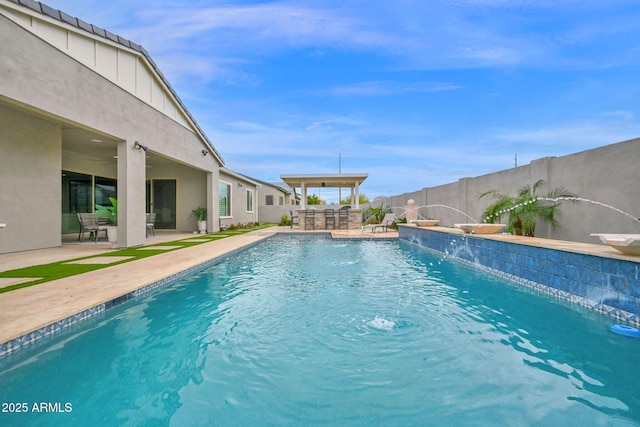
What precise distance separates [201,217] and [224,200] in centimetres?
213

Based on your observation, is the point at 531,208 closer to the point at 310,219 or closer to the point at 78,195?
the point at 310,219

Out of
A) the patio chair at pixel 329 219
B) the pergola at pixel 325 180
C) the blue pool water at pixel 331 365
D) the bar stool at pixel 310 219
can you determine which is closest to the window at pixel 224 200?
the pergola at pixel 325 180

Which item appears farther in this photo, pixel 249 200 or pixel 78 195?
pixel 249 200

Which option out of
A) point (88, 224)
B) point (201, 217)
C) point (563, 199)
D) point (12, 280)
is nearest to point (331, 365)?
point (12, 280)

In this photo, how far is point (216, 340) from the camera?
3.03m

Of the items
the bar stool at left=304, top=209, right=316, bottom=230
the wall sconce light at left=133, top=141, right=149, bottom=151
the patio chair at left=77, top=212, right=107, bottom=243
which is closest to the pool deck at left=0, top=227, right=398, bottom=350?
the patio chair at left=77, top=212, right=107, bottom=243

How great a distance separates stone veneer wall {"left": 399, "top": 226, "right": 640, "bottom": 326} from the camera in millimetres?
3415

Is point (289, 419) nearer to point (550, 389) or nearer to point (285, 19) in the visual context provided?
point (550, 389)

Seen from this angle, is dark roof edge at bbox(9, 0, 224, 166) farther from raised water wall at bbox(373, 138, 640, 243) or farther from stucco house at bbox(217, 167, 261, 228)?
raised water wall at bbox(373, 138, 640, 243)

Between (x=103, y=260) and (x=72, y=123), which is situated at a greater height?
(x=72, y=123)

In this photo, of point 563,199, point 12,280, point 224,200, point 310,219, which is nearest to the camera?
point 12,280

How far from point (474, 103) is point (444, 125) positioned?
117 inches

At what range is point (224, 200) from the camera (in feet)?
52.1

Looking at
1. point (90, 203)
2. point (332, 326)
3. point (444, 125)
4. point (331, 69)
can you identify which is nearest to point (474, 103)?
point (444, 125)
